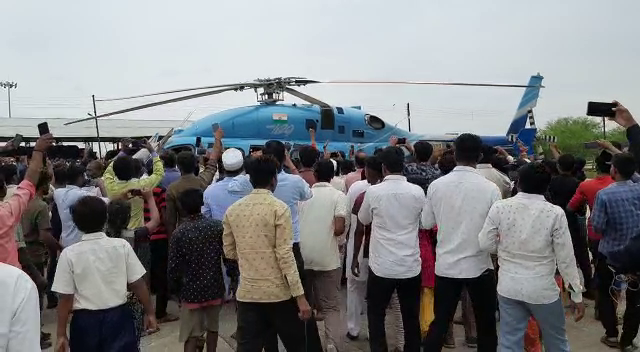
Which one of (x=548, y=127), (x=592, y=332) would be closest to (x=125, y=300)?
(x=592, y=332)

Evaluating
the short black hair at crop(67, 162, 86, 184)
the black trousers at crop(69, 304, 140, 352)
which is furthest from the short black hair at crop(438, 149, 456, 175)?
the short black hair at crop(67, 162, 86, 184)

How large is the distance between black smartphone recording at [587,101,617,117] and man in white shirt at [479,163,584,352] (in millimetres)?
509

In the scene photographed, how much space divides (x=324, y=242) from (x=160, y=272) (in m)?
2.48

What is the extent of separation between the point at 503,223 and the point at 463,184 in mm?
472

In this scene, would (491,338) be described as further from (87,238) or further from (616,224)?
(87,238)

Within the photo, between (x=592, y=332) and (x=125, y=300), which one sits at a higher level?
(x=125, y=300)

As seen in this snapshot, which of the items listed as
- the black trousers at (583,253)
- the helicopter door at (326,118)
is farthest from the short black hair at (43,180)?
the helicopter door at (326,118)

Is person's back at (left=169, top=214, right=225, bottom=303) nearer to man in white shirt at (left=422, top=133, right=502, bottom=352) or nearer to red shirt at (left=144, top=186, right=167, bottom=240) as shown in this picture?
man in white shirt at (left=422, top=133, right=502, bottom=352)

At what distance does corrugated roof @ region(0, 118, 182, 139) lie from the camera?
3588cm

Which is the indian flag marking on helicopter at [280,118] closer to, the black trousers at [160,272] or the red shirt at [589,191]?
the black trousers at [160,272]

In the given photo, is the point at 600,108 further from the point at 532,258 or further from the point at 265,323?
the point at 265,323

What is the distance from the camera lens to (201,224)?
412cm

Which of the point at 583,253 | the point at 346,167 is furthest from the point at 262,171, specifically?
the point at 583,253

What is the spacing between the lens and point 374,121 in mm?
15594
